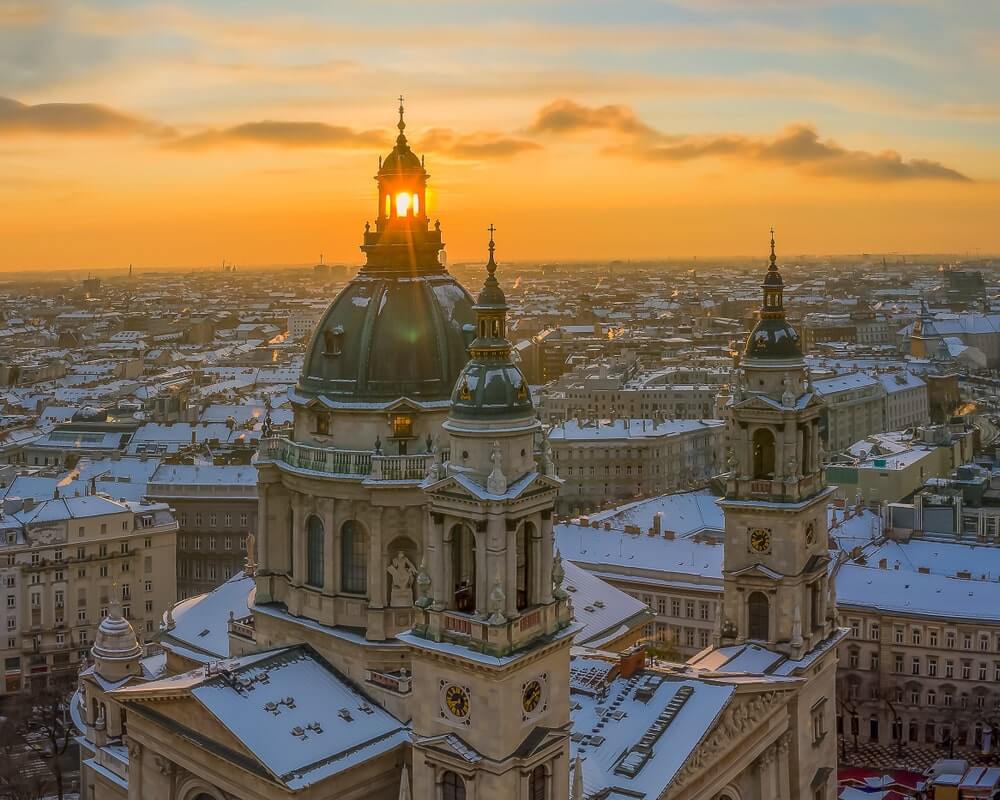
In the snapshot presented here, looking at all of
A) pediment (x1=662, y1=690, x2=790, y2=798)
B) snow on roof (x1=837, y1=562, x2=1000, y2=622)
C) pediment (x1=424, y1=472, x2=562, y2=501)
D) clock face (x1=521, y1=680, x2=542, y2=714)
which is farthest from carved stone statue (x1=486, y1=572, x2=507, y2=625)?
snow on roof (x1=837, y1=562, x2=1000, y2=622)

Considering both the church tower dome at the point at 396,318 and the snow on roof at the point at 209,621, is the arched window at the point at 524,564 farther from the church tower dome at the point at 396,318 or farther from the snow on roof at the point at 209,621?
the snow on roof at the point at 209,621

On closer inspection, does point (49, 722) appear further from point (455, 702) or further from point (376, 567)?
point (455, 702)

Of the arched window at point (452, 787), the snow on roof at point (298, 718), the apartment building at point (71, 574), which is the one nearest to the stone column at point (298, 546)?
the snow on roof at point (298, 718)

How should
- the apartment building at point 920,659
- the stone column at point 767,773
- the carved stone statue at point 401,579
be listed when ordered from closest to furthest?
the carved stone statue at point 401,579 < the stone column at point 767,773 < the apartment building at point 920,659

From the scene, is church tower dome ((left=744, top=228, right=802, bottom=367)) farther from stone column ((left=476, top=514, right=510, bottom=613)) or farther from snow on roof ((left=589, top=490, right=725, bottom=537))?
snow on roof ((left=589, top=490, right=725, bottom=537))

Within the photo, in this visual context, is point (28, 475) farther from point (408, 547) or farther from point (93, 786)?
point (408, 547)

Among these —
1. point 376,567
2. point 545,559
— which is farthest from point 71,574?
point 545,559
